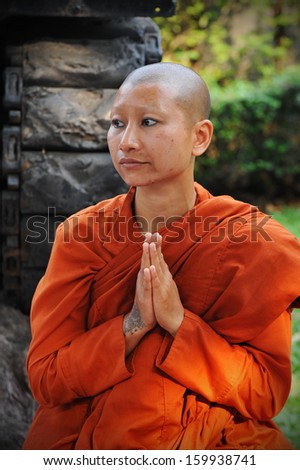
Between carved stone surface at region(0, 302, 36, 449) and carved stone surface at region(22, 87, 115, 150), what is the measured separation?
2.47 ft

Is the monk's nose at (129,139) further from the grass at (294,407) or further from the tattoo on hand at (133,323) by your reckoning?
the grass at (294,407)

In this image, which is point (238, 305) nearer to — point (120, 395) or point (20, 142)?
point (120, 395)

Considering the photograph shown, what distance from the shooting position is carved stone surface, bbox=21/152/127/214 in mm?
3072

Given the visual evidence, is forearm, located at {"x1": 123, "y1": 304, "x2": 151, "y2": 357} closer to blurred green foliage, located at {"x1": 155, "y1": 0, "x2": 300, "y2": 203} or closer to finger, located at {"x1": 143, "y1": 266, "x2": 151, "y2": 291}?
finger, located at {"x1": 143, "y1": 266, "x2": 151, "y2": 291}

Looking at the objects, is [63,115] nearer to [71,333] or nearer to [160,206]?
[160,206]

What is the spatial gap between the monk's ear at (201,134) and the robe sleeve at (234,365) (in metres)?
0.46

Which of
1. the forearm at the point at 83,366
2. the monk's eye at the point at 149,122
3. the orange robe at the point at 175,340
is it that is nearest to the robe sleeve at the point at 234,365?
the orange robe at the point at 175,340

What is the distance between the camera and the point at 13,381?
305 centimetres

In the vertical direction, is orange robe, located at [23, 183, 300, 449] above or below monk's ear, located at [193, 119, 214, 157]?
below

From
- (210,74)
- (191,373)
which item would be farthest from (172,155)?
(210,74)

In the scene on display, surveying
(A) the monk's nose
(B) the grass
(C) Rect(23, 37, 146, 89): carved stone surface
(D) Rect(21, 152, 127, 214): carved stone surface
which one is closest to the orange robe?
(A) the monk's nose

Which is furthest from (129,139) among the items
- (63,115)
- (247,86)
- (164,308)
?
(247,86)

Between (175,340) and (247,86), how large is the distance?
24.5 feet

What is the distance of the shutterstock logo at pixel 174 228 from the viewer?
2.06 metres
